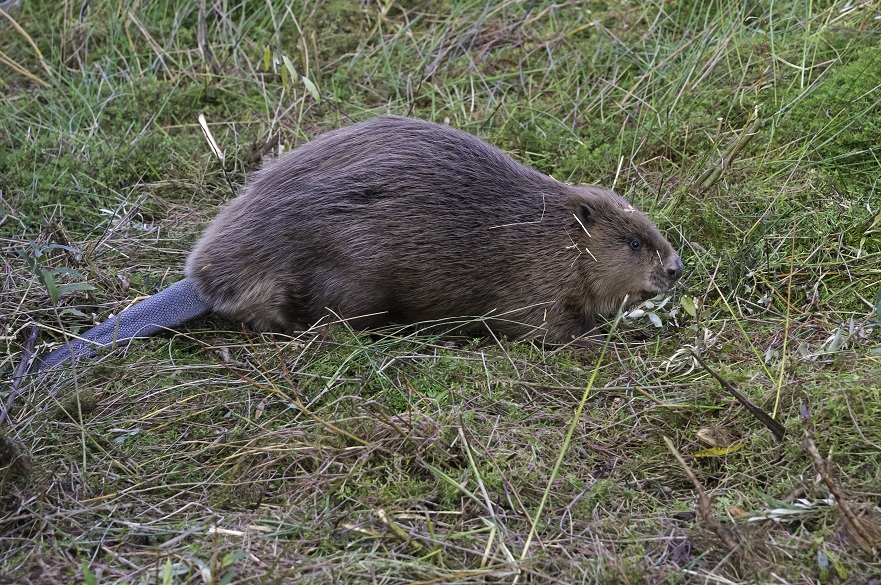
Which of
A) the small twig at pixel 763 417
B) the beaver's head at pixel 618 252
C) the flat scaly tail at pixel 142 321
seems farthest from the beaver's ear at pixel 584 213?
the flat scaly tail at pixel 142 321

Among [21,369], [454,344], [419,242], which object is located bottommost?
[454,344]

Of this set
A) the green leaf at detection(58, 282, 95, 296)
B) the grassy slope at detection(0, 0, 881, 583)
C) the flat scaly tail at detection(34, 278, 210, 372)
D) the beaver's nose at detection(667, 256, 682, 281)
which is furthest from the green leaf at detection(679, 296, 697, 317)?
the green leaf at detection(58, 282, 95, 296)

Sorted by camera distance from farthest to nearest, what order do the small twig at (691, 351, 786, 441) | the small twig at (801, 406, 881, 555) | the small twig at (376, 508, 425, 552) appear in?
the small twig at (691, 351, 786, 441), the small twig at (376, 508, 425, 552), the small twig at (801, 406, 881, 555)

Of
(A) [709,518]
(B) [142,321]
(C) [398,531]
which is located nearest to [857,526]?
(A) [709,518]

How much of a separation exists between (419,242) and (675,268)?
1059 mm

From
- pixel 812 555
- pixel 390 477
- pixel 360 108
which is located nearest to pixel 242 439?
pixel 390 477

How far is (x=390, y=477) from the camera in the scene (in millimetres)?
2648

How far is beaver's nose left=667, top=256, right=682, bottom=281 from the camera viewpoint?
3.72 m

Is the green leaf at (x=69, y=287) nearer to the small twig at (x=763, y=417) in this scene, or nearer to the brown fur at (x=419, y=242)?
the brown fur at (x=419, y=242)

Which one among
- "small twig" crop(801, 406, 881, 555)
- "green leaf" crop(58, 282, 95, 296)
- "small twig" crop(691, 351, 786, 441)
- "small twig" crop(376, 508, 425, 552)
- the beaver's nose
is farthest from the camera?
the beaver's nose

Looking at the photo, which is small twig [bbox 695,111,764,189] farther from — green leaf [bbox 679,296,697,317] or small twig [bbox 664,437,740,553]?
small twig [bbox 664,437,740,553]

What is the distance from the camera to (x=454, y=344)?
3629 mm

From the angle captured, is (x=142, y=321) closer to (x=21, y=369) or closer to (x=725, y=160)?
(x=21, y=369)

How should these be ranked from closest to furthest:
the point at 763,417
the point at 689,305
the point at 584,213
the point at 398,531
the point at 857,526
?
the point at 857,526, the point at 398,531, the point at 763,417, the point at 689,305, the point at 584,213
